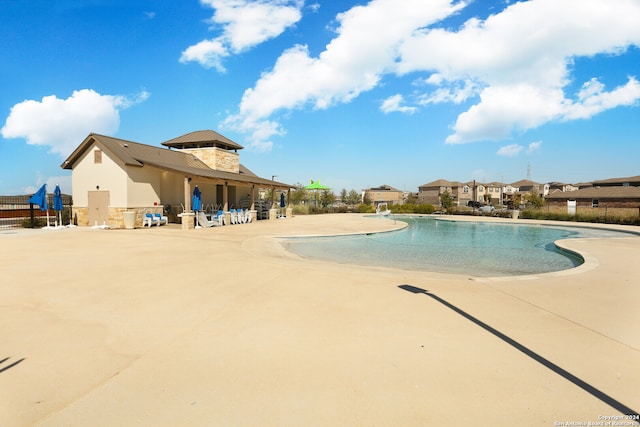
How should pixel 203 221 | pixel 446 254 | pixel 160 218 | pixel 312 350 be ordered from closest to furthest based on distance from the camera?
1. pixel 312 350
2. pixel 446 254
3. pixel 203 221
4. pixel 160 218

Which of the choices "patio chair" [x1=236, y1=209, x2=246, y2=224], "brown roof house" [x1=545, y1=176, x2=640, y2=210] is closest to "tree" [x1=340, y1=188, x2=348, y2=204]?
"brown roof house" [x1=545, y1=176, x2=640, y2=210]

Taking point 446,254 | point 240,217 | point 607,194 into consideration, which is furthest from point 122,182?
point 607,194

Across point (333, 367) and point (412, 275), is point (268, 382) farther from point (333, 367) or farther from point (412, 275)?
point (412, 275)

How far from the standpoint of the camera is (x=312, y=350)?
3.15m

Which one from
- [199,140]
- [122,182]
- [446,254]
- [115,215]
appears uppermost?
[199,140]

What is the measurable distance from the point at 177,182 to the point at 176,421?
19.7 metres

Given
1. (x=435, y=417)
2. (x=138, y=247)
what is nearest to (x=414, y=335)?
(x=435, y=417)

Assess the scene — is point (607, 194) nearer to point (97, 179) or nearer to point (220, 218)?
point (220, 218)

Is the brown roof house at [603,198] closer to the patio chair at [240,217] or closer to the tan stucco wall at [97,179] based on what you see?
the patio chair at [240,217]

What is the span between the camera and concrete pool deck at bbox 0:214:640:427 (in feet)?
7.48

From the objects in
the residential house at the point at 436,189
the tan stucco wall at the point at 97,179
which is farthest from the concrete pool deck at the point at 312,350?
the residential house at the point at 436,189

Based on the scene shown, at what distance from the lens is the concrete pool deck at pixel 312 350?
2.28 metres

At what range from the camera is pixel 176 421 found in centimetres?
216

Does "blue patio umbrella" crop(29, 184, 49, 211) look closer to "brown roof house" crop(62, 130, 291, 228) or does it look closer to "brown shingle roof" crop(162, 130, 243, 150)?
"brown roof house" crop(62, 130, 291, 228)
